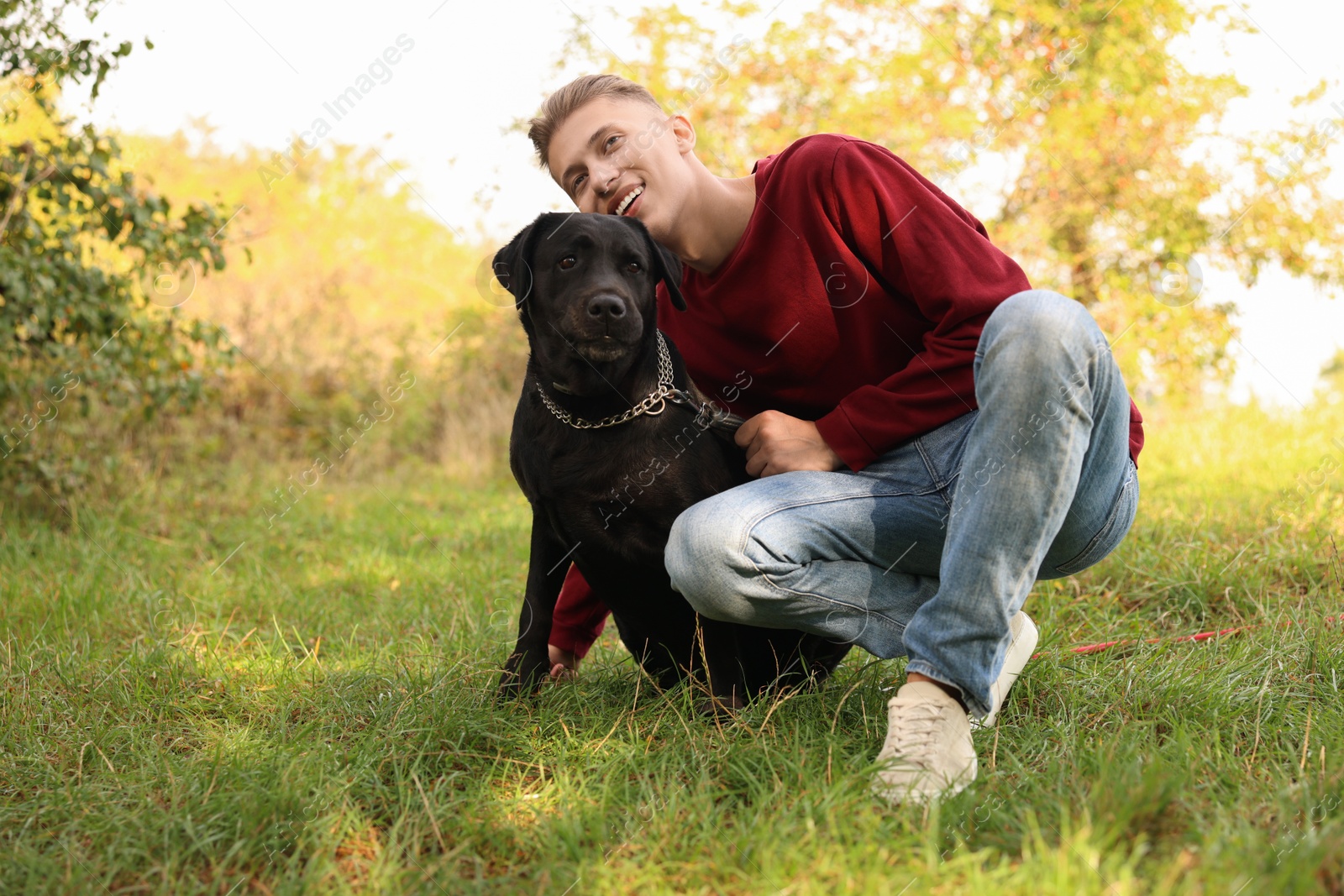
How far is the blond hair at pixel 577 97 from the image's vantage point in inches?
97.8

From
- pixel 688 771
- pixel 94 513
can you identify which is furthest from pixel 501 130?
pixel 688 771

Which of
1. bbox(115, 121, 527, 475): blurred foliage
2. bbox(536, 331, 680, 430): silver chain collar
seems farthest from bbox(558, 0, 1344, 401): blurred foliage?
bbox(536, 331, 680, 430): silver chain collar

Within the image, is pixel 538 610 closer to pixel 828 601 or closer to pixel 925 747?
pixel 828 601

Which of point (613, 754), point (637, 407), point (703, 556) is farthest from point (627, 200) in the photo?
point (613, 754)

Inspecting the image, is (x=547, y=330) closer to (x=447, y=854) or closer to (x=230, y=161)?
(x=447, y=854)

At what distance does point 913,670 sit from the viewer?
5.81 ft

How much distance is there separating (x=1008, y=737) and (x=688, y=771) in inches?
26.6

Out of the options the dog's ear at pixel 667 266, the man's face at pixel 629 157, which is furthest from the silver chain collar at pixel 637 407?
the man's face at pixel 629 157

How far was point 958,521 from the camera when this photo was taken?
181 centimetres

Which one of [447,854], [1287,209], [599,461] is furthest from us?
[1287,209]

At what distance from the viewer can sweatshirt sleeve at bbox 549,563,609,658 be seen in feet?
8.49

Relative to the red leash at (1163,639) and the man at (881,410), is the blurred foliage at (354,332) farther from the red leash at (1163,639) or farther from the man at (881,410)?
the red leash at (1163,639)

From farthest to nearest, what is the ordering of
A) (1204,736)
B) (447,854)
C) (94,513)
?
(94,513), (1204,736), (447,854)

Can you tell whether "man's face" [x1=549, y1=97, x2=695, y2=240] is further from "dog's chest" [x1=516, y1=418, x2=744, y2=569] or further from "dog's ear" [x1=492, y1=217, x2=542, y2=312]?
"dog's chest" [x1=516, y1=418, x2=744, y2=569]
